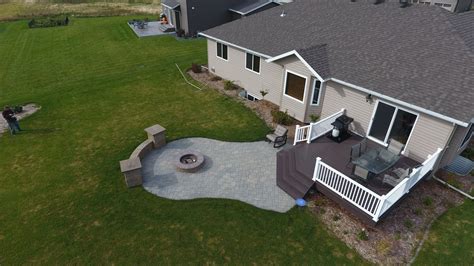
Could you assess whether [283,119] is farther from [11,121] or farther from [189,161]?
[11,121]

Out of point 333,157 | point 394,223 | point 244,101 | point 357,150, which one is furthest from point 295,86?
point 394,223

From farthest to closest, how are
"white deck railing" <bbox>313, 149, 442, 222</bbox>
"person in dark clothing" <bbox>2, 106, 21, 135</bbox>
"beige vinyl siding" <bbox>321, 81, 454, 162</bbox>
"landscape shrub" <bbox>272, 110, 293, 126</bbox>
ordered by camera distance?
"landscape shrub" <bbox>272, 110, 293, 126</bbox>
"person in dark clothing" <bbox>2, 106, 21, 135</bbox>
"beige vinyl siding" <bbox>321, 81, 454, 162</bbox>
"white deck railing" <bbox>313, 149, 442, 222</bbox>

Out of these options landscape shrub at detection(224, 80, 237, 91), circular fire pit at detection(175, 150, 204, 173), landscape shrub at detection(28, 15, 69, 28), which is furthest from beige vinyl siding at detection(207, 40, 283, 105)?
landscape shrub at detection(28, 15, 69, 28)

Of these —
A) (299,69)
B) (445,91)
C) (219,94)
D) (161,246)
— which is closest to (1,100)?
(219,94)

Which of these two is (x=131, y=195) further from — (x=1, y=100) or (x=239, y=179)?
(x=1, y=100)

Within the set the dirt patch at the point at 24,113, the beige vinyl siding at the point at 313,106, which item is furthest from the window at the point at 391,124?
the dirt patch at the point at 24,113

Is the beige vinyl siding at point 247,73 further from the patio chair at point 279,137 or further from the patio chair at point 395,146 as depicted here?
the patio chair at point 395,146

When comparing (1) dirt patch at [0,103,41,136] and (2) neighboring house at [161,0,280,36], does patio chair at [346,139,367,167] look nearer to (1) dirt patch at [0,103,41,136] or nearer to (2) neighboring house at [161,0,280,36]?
(1) dirt patch at [0,103,41,136]
